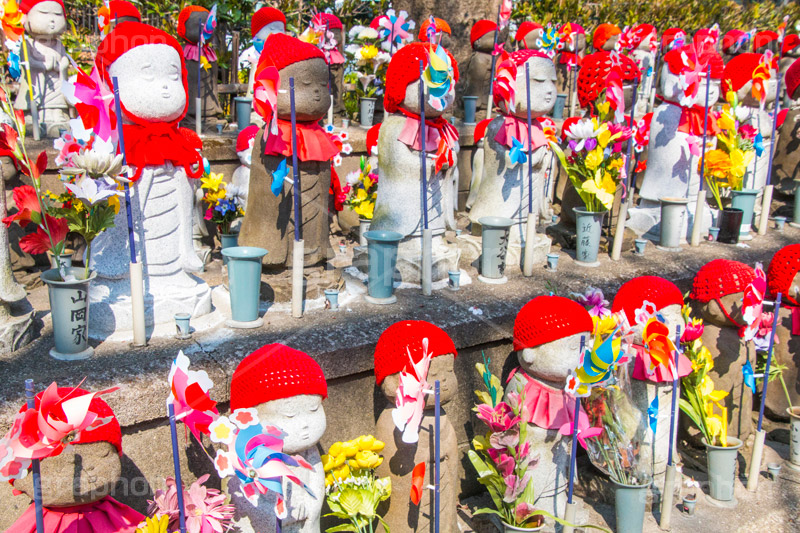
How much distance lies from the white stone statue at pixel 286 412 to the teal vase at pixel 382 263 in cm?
111

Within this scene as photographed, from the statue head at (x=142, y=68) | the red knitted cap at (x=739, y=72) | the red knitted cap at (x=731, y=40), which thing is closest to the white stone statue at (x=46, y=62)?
the statue head at (x=142, y=68)

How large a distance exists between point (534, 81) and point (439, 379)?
2229 millimetres

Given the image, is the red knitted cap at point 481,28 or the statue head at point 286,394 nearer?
the statue head at point 286,394

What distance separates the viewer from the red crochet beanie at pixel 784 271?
4066mm

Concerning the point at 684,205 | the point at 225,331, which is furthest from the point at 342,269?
the point at 684,205

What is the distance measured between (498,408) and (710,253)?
2.70 meters

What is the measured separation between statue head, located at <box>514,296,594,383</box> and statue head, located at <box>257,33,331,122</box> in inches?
55.5

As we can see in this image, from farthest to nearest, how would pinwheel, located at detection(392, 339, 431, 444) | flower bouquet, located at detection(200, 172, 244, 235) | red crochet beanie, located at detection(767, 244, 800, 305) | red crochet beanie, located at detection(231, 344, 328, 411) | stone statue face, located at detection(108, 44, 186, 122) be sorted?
flower bouquet, located at detection(200, 172, 244, 235) → red crochet beanie, located at detection(767, 244, 800, 305) → stone statue face, located at detection(108, 44, 186, 122) → pinwheel, located at detection(392, 339, 431, 444) → red crochet beanie, located at detection(231, 344, 328, 411)

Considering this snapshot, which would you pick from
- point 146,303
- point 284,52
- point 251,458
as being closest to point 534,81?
point 284,52

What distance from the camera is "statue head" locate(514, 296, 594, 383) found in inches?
122

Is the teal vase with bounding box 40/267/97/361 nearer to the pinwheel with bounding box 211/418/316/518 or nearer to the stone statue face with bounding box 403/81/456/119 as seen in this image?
the pinwheel with bounding box 211/418/316/518

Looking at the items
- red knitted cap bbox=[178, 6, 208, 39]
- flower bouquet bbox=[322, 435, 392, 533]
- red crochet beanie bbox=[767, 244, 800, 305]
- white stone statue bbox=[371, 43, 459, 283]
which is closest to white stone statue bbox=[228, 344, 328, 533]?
flower bouquet bbox=[322, 435, 392, 533]

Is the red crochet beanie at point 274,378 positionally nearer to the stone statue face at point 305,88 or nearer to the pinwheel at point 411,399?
the pinwheel at point 411,399

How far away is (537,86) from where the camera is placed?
440 centimetres
